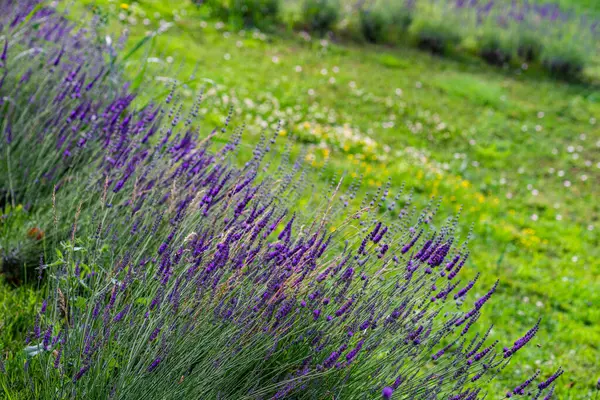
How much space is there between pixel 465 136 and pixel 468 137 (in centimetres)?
5

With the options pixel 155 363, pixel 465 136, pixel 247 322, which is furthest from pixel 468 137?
pixel 155 363

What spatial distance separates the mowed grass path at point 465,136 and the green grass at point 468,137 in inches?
0.8

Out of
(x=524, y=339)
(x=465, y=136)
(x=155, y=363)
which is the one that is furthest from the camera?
(x=465, y=136)

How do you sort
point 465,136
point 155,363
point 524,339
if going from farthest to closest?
1. point 465,136
2. point 524,339
3. point 155,363

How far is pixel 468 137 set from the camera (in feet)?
26.8

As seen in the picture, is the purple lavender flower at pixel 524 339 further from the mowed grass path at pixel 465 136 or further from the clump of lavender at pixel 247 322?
the mowed grass path at pixel 465 136

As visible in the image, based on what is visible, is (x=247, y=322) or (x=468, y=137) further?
(x=468, y=137)

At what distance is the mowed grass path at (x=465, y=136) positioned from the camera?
187 inches

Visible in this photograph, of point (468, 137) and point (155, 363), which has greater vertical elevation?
point (155, 363)

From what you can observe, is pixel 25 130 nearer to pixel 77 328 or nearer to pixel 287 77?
pixel 77 328

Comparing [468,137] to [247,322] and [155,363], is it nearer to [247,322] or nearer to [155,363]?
[247,322]

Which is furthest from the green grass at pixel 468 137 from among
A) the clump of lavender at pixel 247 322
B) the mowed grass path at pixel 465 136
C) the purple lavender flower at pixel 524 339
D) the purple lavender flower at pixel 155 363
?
the purple lavender flower at pixel 524 339

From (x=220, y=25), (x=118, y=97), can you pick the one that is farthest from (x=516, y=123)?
(x=118, y=97)

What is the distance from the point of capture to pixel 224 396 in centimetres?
206
